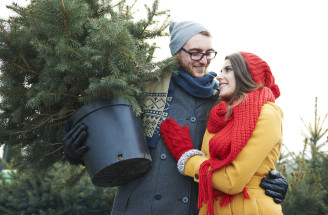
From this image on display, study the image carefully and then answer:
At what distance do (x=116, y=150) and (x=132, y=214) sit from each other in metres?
0.62

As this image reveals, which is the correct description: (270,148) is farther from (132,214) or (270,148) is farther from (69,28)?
(69,28)

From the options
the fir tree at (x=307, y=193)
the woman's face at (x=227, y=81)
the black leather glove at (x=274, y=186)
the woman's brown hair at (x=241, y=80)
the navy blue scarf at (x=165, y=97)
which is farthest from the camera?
the fir tree at (x=307, y=193)

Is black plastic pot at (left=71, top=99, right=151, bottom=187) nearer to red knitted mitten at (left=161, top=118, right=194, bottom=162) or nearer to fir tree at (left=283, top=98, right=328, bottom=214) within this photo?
red knitted mitten at (left=161, top=118, right=194, bottom=162)

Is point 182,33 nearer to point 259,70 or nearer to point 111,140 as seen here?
point 259,70

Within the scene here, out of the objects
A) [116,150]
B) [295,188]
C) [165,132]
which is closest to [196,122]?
[165,132]

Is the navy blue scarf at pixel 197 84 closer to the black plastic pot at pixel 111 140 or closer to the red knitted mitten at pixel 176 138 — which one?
the red knitted mitten at pixel 176 138

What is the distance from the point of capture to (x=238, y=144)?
186cm

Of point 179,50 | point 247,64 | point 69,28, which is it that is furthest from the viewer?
point 179,50

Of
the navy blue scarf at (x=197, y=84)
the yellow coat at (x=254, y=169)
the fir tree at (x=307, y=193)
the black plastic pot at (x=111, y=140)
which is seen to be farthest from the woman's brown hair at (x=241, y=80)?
the fir tree at (x=307, y=193)

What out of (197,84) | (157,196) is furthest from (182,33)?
(157,196)

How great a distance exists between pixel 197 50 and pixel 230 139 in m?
0.91

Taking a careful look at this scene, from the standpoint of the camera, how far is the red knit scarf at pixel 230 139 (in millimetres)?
1884

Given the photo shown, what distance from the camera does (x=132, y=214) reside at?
2266mm

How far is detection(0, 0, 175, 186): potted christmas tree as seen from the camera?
1882 millimetres
